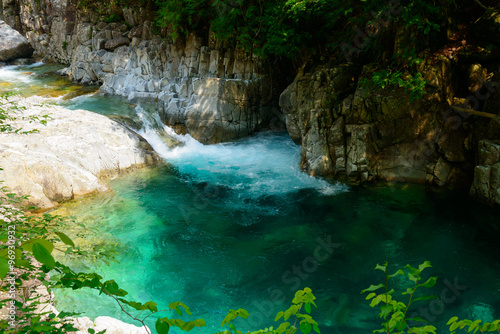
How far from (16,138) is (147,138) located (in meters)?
4.78

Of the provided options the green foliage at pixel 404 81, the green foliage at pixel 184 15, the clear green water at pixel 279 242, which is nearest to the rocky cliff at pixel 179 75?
the green foliage at pixel 184 15

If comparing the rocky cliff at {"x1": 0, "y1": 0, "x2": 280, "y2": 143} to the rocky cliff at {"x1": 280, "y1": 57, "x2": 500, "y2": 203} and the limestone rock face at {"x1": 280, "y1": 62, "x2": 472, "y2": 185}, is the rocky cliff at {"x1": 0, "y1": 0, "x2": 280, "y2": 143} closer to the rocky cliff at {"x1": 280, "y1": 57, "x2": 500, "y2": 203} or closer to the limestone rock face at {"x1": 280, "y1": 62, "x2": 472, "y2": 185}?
the limestone rock face at {"x1": 280, "y1": 62, "x2": 472, "y2": 185}

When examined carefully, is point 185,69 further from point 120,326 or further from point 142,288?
point 120,326

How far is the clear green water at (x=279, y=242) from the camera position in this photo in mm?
6453

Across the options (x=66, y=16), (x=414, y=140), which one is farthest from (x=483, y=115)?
(x=66, y=16)

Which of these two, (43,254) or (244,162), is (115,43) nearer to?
(244,162)

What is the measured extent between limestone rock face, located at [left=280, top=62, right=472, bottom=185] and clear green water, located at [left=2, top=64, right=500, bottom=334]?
23.4 inches

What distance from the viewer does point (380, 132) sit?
10.4m

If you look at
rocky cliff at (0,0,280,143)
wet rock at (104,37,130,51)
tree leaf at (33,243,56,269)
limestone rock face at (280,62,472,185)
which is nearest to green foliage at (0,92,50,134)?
tree leaf at (33,243,56,269)

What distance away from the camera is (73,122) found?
12.0 metres

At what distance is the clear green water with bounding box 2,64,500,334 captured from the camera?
645cm

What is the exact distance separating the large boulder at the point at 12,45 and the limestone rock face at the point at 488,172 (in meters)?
29.4

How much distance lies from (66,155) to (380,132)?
30.8 ft

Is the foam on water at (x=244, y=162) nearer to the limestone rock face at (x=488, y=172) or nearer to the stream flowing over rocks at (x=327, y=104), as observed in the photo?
the stream flowing over rocks at (x=327, y=104)
